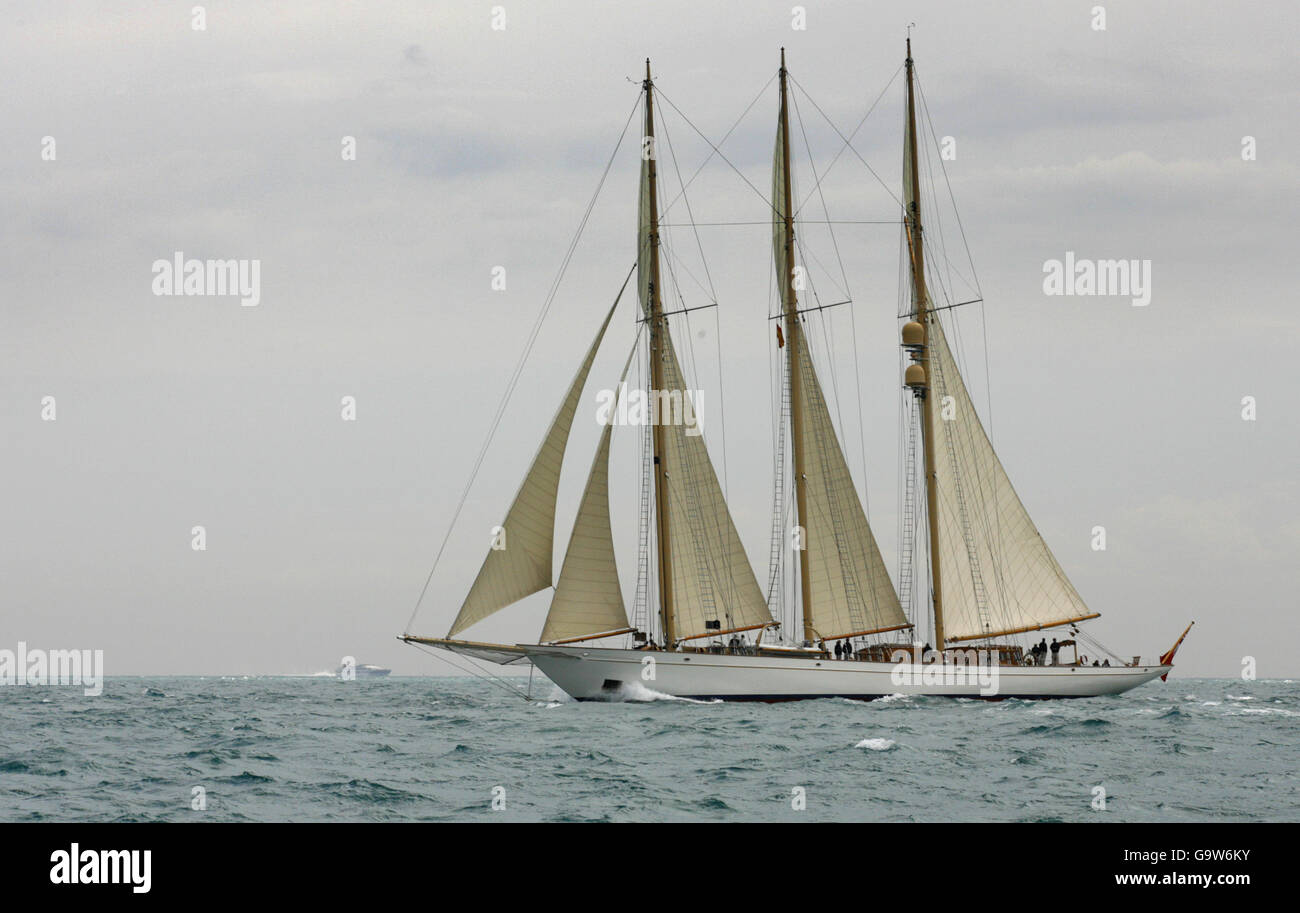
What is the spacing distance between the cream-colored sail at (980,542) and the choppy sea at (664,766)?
7.26 metres

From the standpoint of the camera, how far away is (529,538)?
53.2 metres

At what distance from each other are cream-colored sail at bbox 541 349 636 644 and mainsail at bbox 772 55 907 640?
363 inches

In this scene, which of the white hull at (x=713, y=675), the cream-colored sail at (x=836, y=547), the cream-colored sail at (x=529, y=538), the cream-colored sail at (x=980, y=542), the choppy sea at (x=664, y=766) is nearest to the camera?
the choppy sea at (x=664, y=766)

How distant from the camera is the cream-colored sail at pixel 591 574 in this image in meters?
54.4

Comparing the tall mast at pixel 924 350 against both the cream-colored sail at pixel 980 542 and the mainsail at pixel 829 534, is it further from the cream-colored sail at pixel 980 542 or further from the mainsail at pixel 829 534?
the mainsail at pixel 829 534

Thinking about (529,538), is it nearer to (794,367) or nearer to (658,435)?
(658,435)

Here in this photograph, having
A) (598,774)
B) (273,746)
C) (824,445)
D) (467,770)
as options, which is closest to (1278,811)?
(598,774)

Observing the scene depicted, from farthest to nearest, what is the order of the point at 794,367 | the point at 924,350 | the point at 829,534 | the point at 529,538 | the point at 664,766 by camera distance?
the point at 924,350 → the point at 794,367 → the point at 829,534 → the point at 529,538 → the point at 664,766

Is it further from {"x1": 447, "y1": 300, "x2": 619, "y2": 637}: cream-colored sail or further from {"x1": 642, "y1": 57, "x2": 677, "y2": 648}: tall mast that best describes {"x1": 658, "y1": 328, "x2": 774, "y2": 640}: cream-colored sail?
{"x1": 447, "y1": 300, "x2": 619, "y2": 637}: cream-colored sail

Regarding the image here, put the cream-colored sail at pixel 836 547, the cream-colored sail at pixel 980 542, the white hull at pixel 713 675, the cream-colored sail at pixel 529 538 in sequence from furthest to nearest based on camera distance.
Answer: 1. the cream-colored sail at pixel 980 542
2. the cream-colored sail at pixel 836 547
3. the white hull at pixel 713 675
4. the cream-colored sail at pixel 529 538

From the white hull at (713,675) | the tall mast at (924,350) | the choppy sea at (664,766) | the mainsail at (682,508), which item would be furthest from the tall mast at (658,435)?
the tall mast at (924,350)

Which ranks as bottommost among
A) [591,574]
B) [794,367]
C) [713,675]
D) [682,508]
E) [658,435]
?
[713,675]

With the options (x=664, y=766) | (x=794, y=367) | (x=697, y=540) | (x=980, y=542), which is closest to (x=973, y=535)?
(x=980, y=542)

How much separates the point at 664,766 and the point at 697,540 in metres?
22.3
